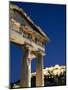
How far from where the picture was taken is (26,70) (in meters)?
2.83

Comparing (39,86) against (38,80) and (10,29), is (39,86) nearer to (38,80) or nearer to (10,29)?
(38,80)

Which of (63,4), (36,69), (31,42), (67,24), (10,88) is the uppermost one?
(63,4)

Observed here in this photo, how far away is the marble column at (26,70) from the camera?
2814 millimetres

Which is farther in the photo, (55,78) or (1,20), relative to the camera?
(55,78)

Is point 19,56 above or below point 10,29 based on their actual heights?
below

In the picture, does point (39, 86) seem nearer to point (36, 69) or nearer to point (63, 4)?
point (36, 69)

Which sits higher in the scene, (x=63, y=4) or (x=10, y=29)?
(x=63, y=4)

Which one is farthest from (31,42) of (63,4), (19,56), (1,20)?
(63,4)

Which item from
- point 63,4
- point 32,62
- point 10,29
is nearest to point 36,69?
point 32,62

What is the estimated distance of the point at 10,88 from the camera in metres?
2.76

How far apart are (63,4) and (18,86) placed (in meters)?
1.13

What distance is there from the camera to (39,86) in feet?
9.45

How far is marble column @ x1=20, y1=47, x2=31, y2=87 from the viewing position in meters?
2.81

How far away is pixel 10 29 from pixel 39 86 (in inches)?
29.7
